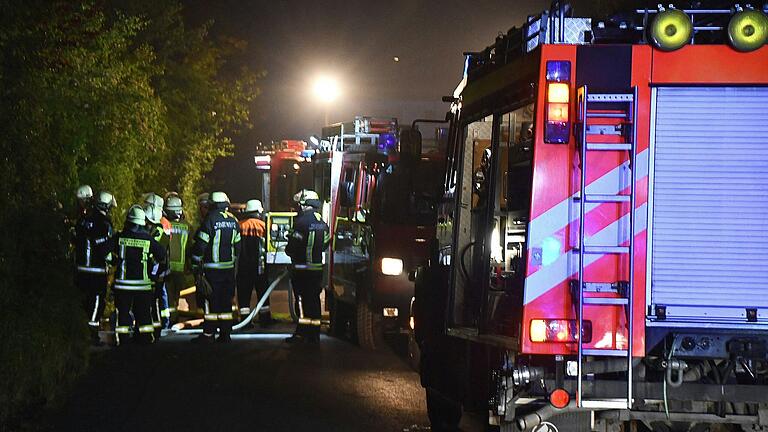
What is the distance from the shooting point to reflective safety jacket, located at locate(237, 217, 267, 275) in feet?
48.9

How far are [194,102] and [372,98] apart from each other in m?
18.2

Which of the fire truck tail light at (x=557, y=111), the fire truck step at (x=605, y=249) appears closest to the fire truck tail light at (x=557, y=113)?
the fire truck tail light at (x=557, y=111)

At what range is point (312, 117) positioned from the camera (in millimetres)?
47875

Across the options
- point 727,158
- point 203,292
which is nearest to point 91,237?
point 203,292

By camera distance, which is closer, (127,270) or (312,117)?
(127,270)

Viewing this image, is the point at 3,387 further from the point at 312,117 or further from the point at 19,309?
the point at 312,117

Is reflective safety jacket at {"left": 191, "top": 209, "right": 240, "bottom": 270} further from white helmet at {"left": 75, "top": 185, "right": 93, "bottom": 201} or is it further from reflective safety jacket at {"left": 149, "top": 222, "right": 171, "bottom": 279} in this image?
white helmet at {"left": 75, "top": 185, "right": 93, "bottom": 201}

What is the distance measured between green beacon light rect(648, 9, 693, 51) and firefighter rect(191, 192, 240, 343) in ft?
28.3

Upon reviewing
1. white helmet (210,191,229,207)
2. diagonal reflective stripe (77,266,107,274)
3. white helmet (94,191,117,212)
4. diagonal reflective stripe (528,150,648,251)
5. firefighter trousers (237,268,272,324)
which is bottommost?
firefighter trousers (237,268,272,324)

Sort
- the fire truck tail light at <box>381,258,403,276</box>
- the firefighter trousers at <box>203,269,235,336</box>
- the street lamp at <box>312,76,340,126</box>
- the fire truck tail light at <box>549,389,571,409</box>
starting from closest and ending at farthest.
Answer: the fire truck tail light at <box>549,389,571,409</box>
the fire truck tail light at <box>381,258,403,276</box>
the firefighter trousers at <box>203,269,235,336</box>
the street lamp at <box>312,76,340,126</box>

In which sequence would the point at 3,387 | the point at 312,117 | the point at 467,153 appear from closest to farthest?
the point at 467,153 → the point at 3,387 → the point at 312,117

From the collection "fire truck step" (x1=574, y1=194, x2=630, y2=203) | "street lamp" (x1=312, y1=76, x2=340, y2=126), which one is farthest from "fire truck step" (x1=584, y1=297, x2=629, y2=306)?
"street lamp" (x1=312, y1=76, x2=340, y2=126)

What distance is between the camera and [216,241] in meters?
13.7

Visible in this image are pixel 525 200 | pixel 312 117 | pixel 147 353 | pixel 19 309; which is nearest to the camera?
pixel 525 200
